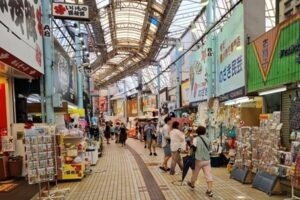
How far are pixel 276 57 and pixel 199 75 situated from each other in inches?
322

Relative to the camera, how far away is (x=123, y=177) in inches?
414

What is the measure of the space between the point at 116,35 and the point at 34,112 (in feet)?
56.2

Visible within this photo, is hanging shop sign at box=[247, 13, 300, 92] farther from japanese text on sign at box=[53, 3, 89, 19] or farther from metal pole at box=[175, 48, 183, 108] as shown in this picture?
metal pole at box=[175, 48, 183, 108]

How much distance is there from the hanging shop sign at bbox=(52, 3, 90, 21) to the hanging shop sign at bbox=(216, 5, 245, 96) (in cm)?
449

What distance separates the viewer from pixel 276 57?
26.7 ft

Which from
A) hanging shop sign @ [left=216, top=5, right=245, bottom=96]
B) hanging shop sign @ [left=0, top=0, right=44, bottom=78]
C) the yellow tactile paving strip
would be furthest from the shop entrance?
hanging shop sign @ [left=216, top=5, right=245, bottom=96]

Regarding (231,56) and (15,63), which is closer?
(15,63)

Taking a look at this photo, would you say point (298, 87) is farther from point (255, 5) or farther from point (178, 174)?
point (178, 174)

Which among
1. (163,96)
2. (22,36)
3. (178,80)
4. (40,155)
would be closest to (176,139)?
(40,155)

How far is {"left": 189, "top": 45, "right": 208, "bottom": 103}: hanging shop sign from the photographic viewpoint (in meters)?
15.3

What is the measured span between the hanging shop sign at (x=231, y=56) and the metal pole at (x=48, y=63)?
5.47m

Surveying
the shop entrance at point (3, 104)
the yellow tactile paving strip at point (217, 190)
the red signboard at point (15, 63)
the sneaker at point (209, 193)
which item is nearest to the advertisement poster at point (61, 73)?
the shop entrance at point (3, 104)

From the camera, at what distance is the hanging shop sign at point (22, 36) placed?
6648mm

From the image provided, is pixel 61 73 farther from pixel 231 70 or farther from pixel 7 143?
pixel 231 70
